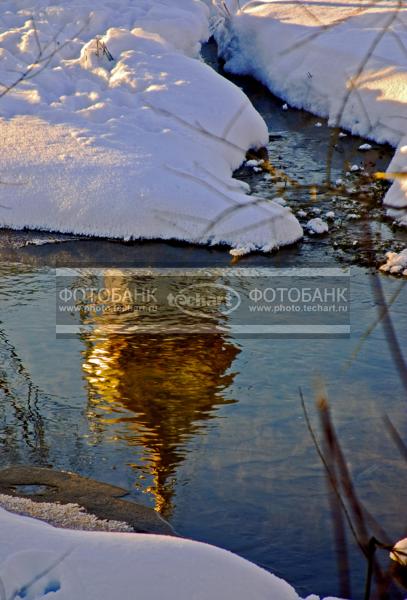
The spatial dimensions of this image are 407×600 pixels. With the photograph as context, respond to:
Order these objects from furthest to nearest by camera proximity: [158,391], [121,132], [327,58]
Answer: [327,58], [121,132], [158,391]

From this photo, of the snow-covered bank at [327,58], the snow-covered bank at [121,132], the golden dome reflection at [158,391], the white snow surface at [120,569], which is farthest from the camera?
the snow-covered bank at [327,58]

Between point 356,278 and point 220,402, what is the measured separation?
2.45m

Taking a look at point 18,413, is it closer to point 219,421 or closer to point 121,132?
point 219,421

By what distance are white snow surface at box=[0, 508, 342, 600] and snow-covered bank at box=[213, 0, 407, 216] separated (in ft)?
23.0

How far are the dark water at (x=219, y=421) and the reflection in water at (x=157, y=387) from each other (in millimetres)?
13

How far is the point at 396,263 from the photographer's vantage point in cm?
827

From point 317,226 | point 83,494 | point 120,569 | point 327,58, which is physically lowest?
point 317,226

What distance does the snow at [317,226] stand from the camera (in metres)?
9.12

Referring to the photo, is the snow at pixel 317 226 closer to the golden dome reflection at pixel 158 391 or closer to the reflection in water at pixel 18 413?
the golden dome reflection at pixel 158 391

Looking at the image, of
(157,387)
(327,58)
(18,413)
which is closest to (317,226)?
(157,387)

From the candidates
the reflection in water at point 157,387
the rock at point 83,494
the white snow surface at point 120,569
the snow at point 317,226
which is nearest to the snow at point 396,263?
the snow at point 317,226

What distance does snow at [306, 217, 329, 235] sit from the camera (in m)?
9.12

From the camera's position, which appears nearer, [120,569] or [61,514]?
[120,569]

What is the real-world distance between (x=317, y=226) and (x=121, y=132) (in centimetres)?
291
